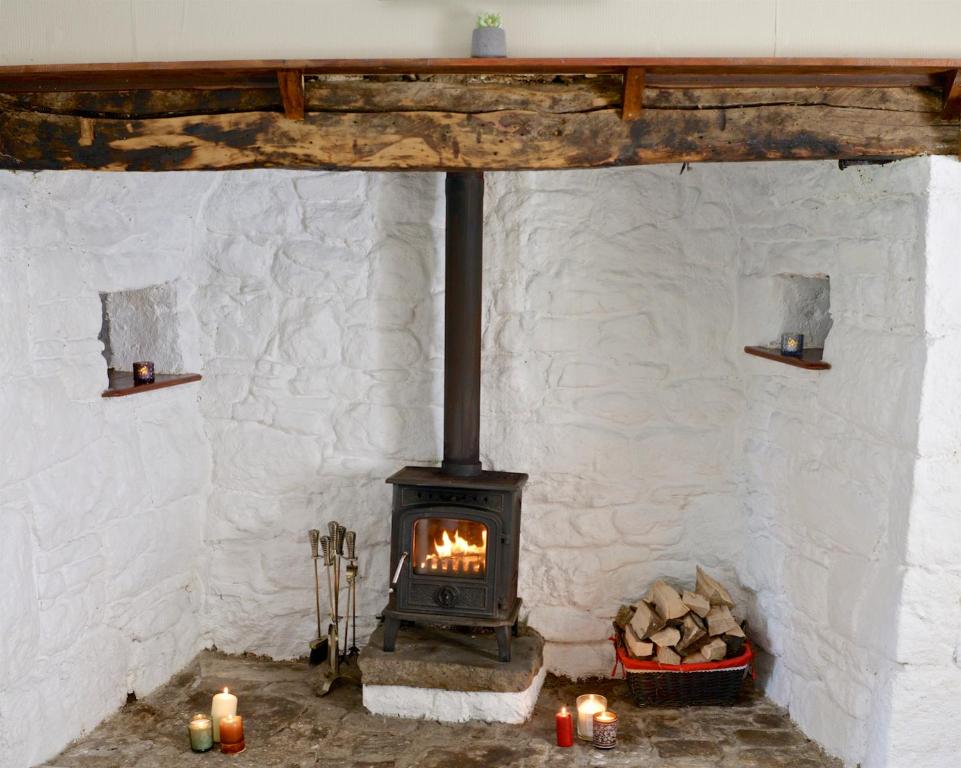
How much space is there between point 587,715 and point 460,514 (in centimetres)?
86

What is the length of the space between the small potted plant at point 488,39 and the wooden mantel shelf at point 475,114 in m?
0.08

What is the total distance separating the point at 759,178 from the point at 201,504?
268 cm

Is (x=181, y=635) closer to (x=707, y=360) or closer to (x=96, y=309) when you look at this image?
(x=96, y=309)

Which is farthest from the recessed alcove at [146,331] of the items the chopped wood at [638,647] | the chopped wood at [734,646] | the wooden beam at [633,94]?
the chopped wood at [734,646]

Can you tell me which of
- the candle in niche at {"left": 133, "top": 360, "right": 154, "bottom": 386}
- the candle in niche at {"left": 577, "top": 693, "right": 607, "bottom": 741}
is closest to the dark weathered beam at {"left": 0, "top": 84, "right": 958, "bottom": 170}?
the candle in niche at {"left": 133, "top": 360, "right": 154, "bottom": 386}

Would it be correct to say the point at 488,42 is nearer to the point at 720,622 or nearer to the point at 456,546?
the point at 456,546

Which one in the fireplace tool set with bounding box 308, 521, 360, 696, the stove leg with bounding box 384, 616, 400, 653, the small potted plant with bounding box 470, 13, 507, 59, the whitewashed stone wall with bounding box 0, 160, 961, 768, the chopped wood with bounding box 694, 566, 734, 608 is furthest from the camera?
the fireplace tool set with bounding box 308, 521, 360, 696

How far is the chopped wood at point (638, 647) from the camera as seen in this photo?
3953mm

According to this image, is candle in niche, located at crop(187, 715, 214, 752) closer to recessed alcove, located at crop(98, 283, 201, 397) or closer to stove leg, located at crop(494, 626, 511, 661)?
stove leg, located at crop(494, 626, 511, 661)

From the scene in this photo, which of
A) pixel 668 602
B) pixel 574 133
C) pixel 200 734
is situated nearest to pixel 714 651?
pixel 668 602

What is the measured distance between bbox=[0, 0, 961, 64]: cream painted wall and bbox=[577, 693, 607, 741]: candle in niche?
227cm

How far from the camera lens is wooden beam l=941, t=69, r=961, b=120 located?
2.89 metres

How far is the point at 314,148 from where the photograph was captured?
299 cm

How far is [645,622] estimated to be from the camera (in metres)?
3.98
